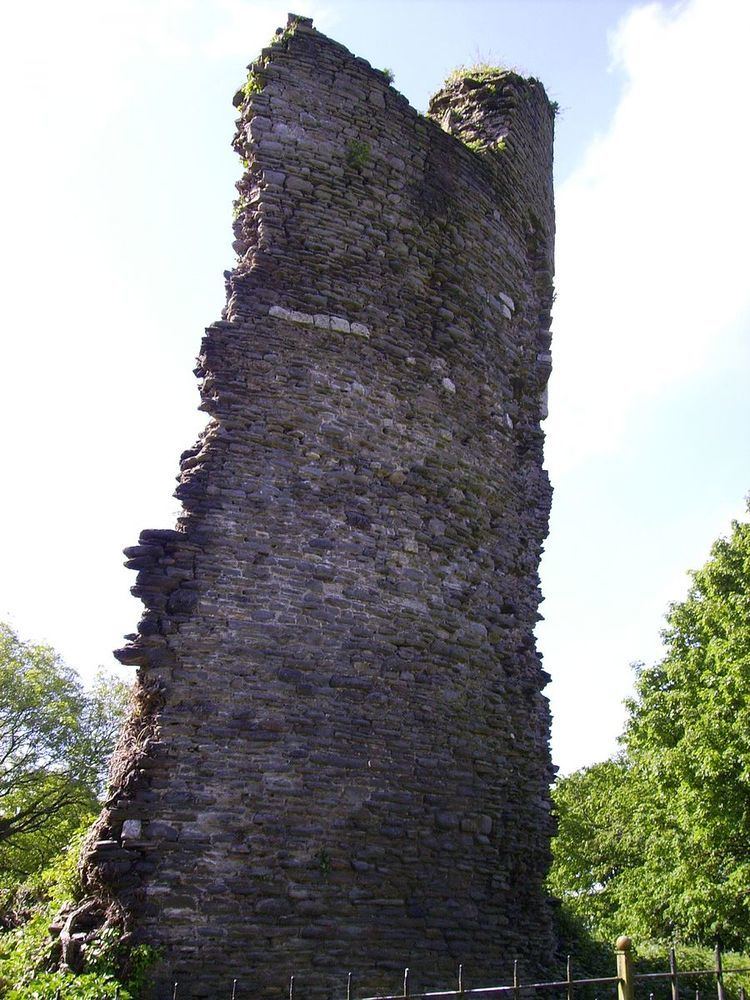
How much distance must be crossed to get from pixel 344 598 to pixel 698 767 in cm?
972

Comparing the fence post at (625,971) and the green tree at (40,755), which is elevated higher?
the green tree at (40,755)

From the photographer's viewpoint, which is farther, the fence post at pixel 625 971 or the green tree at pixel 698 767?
the green tree at pixel 698 767

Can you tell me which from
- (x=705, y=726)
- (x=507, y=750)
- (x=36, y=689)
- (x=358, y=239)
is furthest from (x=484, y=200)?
(x=36, y=689)

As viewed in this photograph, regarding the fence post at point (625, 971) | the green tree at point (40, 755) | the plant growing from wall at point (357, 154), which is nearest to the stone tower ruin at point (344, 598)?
the plant growing from wall at point (357, 154)

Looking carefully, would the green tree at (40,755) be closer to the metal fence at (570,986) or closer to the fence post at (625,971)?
the metal fence at (570,986)

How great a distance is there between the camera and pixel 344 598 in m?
6.91

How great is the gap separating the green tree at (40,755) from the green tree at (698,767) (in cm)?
1560

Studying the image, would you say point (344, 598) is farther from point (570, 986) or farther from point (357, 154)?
point (357, 154)

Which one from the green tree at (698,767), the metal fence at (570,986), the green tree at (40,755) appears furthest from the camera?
the green tree at (40,755)

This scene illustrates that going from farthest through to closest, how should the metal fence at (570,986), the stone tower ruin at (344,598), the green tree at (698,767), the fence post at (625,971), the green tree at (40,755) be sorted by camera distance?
1. the green tree at (40,755)
2. the green tree at (698,767)
3. the stone tower ruin at (344,598)
4. the fence post at (625,971)
5. the metal fence at (570,986)

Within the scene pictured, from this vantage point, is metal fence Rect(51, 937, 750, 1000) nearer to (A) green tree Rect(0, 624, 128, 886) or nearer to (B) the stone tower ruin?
(B) the stone tower ruin

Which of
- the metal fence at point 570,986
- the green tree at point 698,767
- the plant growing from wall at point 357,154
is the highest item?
the plant growing from wall at point 357,154

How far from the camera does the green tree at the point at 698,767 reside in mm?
13695

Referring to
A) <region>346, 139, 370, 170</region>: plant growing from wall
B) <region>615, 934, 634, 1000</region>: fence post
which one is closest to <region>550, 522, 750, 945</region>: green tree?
<region>615, 934, 634, 1000</region>: fence post
